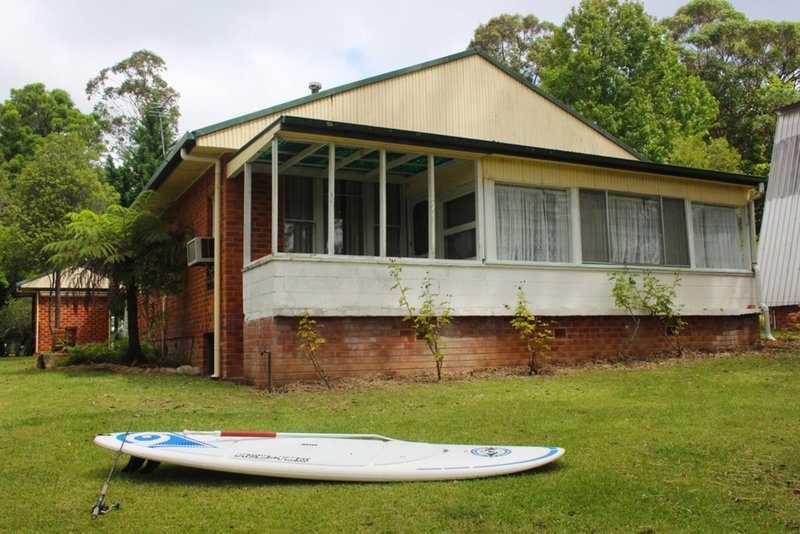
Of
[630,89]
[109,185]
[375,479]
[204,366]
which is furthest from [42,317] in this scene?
[375,479]

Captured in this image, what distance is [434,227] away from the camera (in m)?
12.3

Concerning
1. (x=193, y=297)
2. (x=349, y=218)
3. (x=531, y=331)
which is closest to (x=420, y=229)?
(x=349, y=218)

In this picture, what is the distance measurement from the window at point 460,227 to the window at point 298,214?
8.03 ft

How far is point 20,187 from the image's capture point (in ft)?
94.8

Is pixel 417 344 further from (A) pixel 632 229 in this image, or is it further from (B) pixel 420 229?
(A) pixel 632 229

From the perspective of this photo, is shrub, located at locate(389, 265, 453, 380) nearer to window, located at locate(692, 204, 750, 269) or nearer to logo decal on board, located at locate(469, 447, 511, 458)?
logo decal on board, located at locate(469, 447, 511, 458)

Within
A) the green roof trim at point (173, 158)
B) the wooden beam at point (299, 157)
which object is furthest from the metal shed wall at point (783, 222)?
the green roof trim at point (173, 158)

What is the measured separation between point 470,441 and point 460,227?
23.1 feet

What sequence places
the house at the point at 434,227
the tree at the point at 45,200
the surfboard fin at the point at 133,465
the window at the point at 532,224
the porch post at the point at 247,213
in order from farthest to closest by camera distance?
the tree at the point at 45,200 < the window at the point at 532,224 < the porch post at the point at 247,213 < the house at the point at 434,227 < the surfboard fin at the point at 133,465

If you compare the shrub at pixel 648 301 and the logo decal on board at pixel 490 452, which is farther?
the shrub at pixel 648 301

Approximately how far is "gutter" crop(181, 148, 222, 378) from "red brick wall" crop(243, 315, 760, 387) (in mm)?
1319

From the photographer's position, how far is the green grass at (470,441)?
4.59m

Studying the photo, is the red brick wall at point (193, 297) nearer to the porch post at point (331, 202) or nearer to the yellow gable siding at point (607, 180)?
the porch post at point (331, 202)

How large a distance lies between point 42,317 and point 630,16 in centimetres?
2613
